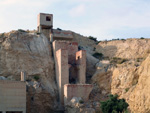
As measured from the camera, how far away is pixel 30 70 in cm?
4262

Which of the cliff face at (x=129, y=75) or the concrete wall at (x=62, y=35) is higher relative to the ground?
the concrete wall at (x=62, y=35)

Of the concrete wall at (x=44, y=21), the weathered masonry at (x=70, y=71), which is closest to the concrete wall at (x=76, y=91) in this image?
the weathered masonry at (x=70, y=71)

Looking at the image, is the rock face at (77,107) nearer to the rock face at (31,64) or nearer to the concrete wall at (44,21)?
the rock face at (31,64)

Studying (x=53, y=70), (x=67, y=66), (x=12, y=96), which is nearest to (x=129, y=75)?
(x=67, y=66)

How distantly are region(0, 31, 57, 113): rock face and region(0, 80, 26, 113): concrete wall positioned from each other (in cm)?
216

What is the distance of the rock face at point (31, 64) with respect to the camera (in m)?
40.8

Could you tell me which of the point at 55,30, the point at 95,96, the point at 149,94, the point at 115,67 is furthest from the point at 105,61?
the point at 149,94

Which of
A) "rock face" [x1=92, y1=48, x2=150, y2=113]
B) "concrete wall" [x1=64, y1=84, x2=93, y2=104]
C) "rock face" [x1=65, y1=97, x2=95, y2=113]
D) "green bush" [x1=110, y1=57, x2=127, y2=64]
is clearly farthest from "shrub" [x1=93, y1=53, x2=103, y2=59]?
"rock face" [x1=65, y1=97, x2=95, y2=113]

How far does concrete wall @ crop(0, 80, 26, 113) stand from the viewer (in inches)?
1462

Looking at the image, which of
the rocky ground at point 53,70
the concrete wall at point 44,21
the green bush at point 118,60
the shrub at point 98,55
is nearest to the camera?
the rocky ground at point 53,70

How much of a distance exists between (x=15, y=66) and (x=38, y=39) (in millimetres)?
5345

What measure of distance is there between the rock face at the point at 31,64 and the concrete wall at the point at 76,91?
2603 mm

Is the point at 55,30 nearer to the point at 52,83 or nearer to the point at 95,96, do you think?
the point at 52,83

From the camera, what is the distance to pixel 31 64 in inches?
1693
